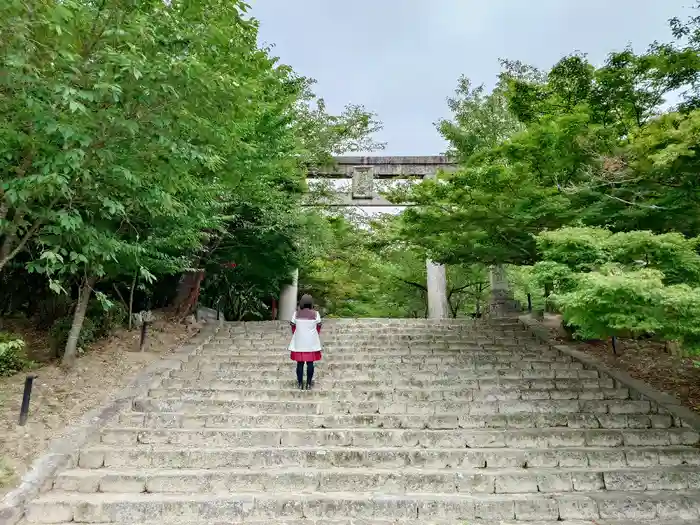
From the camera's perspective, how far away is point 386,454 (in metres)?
4.45

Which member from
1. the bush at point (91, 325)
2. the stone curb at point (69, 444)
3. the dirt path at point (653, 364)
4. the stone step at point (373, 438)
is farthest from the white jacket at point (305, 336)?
the dirt path at point (653, 364)

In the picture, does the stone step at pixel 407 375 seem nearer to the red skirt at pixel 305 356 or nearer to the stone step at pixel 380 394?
the stone step at pixel 380 394

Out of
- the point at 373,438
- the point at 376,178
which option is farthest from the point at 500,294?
the point at 373,438

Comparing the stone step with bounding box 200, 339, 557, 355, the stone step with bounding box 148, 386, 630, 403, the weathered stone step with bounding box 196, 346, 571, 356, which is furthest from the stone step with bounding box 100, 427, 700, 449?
the stone step with bounding box 200, 339, 557, 355

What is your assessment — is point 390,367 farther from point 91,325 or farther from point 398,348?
point 91,325

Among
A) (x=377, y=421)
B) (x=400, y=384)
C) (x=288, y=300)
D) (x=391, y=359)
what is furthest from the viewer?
(x=288, y=300)

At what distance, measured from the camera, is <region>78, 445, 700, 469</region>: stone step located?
4391 millimetres

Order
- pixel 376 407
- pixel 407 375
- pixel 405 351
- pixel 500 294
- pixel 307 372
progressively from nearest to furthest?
pixel 376 407, pixel 307 372, pixel 407 375, pixel 405 351, pixel 500 294

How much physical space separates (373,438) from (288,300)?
35.2ft

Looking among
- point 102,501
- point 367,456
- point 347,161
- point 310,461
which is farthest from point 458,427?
point 347,161

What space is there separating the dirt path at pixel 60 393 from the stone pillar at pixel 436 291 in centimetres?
935

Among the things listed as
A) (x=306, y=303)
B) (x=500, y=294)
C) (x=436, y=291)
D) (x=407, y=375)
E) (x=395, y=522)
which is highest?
(x=436, y=291)

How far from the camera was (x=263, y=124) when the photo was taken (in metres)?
8.42

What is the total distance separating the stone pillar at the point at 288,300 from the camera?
49.9 feet
